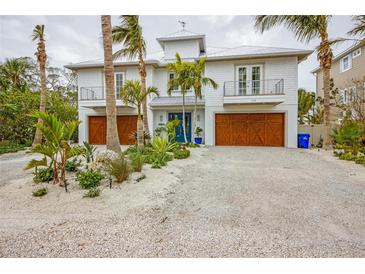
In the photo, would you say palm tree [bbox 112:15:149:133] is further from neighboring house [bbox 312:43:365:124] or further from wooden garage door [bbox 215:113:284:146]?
neighboring house [bbox 312:43:365:124]

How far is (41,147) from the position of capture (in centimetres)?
415

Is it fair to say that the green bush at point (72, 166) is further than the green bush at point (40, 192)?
Yes

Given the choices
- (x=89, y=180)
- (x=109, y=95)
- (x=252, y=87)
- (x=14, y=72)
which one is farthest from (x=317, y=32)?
(x=14, y=72)

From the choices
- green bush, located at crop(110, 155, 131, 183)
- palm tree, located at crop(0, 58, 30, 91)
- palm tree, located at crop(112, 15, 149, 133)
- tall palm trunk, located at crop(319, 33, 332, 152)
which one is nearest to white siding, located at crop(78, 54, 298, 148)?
tall palm trunk, located at crop(319, 33, 332, 152)

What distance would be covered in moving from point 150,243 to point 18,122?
46.4ft

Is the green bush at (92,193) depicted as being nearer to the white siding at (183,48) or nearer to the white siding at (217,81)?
the white siding at (217,81)

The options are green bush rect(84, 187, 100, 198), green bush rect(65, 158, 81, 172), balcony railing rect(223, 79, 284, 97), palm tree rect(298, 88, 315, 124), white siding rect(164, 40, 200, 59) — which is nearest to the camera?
green bush rect(84, 187, 100, 198)

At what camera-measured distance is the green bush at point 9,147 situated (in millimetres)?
10726

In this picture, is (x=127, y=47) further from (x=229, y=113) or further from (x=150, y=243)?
(x=150, y=243)

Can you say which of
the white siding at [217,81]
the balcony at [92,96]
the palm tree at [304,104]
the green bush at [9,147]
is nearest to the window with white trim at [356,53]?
the palm tree at [304,104]

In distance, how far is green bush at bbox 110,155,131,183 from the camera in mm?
4648

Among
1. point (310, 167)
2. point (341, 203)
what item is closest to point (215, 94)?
point (310, 167)

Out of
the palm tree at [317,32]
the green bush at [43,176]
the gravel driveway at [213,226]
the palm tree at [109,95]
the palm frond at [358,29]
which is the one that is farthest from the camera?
the palm tree at [317,32]

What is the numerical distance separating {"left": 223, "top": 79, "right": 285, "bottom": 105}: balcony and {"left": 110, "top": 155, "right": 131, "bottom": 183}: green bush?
371 inches
